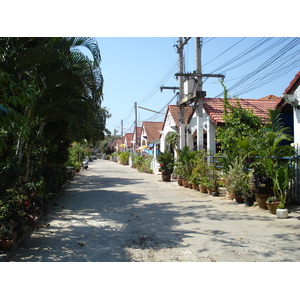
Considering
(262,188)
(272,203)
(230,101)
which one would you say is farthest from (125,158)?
(272,203)

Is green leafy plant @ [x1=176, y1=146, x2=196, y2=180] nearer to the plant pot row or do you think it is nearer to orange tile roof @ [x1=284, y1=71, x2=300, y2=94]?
the plant pot row

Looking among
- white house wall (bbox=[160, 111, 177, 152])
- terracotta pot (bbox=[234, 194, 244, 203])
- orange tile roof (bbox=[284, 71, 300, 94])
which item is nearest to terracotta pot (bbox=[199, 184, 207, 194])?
terracotta pot (bbox=[234, 194, 244, 203])

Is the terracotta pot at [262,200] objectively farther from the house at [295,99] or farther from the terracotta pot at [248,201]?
the house at [295,99]

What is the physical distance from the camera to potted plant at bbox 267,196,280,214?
26.8 feet

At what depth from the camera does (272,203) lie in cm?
820

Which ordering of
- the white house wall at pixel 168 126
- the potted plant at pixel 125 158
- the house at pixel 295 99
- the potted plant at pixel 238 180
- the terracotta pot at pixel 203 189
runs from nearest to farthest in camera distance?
the house at pixel 295 99 < the potted plant at pixel 238 180 < the terracotta pot at pixel 203 189 < the white house wall at pixel 168 126 < the potted plant at pixel 125 158

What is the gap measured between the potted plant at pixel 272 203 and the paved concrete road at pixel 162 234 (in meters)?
0.20

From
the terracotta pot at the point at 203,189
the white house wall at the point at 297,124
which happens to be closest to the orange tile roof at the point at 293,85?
the white house wall at the point at 297,124

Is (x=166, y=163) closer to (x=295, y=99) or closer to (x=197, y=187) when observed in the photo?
(x=197, y=187)

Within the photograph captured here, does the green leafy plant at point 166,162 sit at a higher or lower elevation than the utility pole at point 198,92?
lower

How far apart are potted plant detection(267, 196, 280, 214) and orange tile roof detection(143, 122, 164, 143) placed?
28862 mm

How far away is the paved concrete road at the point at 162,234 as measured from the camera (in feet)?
16.2
